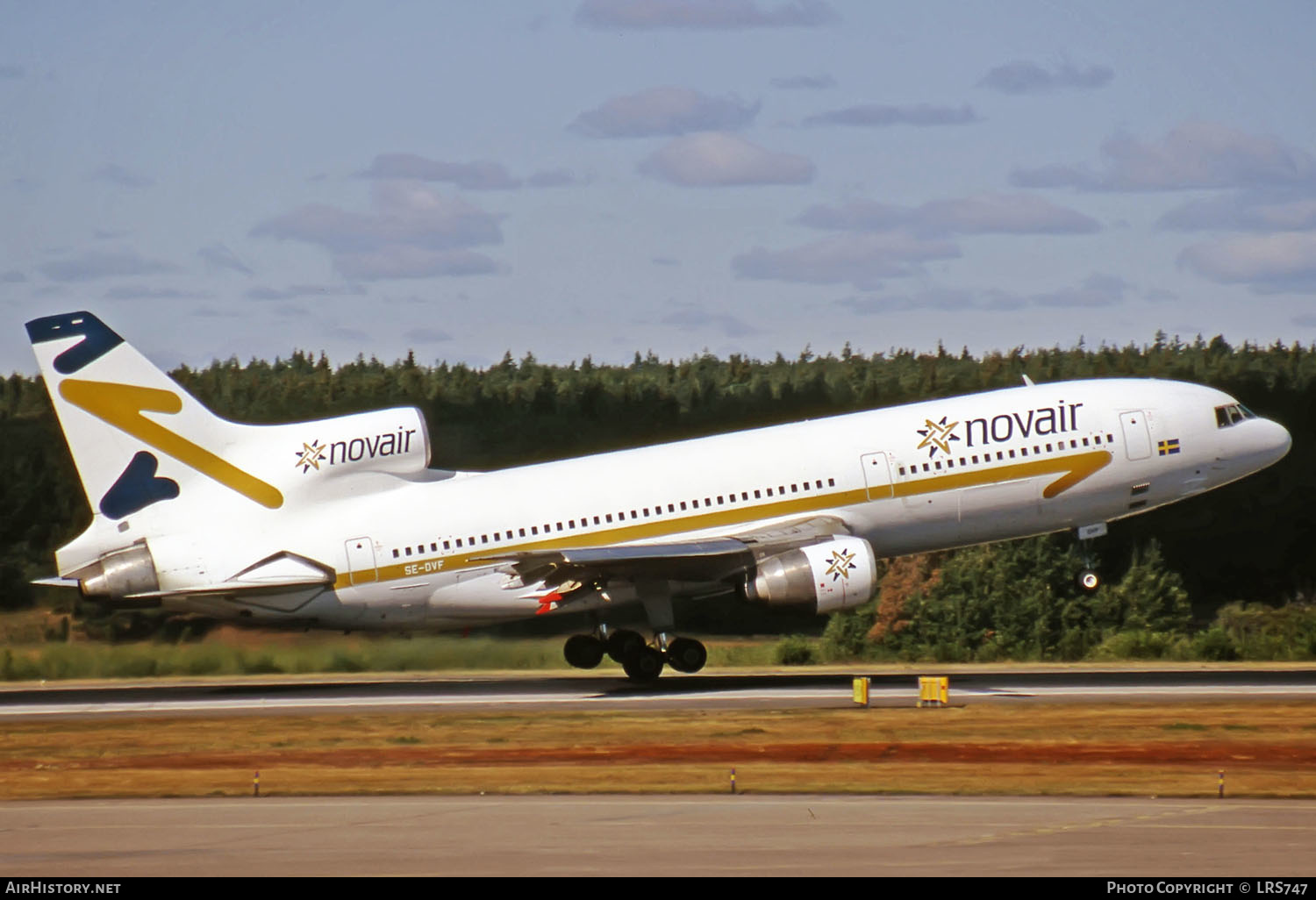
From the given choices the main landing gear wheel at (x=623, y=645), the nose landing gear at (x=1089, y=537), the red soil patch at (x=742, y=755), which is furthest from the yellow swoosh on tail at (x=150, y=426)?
the nose landing gear at (x=1089, y=537)

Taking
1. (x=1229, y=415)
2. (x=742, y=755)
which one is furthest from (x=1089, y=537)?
(x=742, y=755)

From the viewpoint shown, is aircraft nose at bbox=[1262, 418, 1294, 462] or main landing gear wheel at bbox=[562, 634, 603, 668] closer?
main landing gear wheel at bbox=[562, 634, 603, 668]

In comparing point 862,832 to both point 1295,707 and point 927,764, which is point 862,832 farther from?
point 1295,707

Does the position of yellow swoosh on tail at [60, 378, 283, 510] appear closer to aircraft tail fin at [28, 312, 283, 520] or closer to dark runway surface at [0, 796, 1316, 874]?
aircraft tail fin at [28, 312, 283, 520]

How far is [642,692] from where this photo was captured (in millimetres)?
38812

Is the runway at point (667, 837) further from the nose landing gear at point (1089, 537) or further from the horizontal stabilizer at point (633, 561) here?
the nose landing gear at point (1089, 537)

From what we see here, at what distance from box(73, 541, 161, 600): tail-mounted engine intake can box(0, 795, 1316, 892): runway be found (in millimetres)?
13971

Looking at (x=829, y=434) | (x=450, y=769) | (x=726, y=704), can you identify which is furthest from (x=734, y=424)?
(x=450, y=769)

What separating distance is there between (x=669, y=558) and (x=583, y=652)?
4.47 metres

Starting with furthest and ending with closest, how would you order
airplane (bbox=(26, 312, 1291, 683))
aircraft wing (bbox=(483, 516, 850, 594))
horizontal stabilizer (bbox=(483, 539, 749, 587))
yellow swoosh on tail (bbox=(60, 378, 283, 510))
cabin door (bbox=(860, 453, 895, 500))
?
cabin door (bbox=(860, 453, 895, 500)), yellow swoosh on tail (bbox=(60, 378, 283, 510)), airplane (bbox=(26, 312, 1291, 683)), aircraft wing (bbox=(483, 516, 850, 594)), horizontal stabilizer (bbox=(483, 539, 749, 587))

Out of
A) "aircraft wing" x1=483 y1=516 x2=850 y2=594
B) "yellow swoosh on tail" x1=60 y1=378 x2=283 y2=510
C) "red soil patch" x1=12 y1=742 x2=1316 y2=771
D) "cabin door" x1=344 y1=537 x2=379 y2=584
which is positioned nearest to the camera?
"red soil patch" x1=12 y1=742 x2=1316 y2=771

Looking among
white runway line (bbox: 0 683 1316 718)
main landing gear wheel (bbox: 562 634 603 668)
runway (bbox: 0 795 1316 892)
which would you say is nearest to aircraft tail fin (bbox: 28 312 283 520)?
white runway line (bbox: 0 683 1316 718)

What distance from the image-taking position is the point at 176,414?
132 feet

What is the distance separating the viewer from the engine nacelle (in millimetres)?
37656
